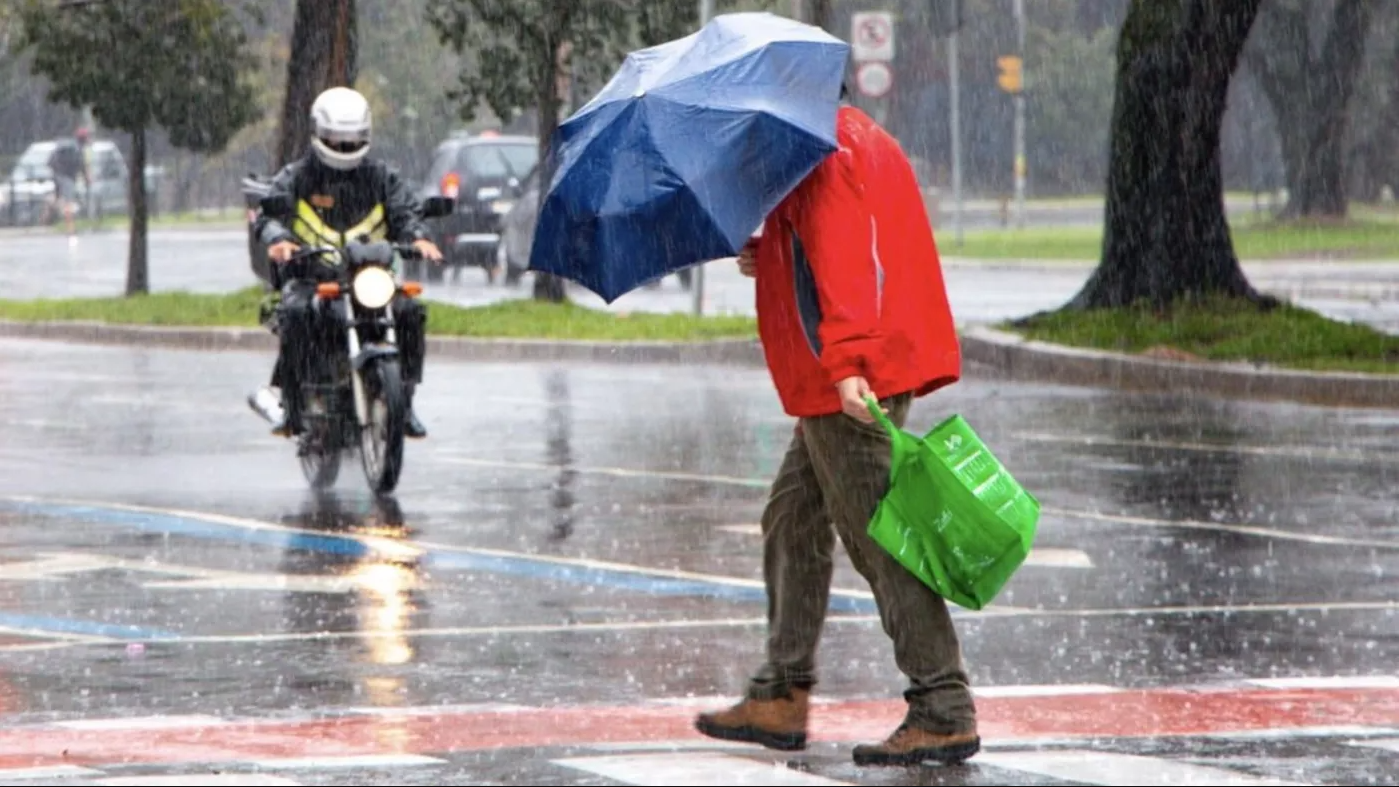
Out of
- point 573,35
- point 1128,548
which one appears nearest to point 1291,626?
point 1128,548

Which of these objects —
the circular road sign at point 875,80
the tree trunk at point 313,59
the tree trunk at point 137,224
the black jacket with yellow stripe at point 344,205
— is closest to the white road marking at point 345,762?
the black jacket with yellow stripe at point 344,205

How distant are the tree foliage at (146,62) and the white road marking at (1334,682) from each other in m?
22.2

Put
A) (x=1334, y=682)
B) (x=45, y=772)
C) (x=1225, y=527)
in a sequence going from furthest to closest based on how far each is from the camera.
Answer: (x=1225, y=527) < (x=1334, y=682) < (x=45, y=772)

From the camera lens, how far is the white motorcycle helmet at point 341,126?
13656mm

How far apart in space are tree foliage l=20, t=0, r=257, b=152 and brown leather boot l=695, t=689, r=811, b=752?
23135 millimetres

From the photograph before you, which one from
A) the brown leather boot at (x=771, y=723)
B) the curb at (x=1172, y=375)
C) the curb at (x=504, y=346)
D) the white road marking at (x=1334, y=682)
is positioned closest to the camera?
the brown leather boot at (x=771, y=723)

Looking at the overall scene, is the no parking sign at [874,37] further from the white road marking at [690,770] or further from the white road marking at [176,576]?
the white road marking at [690,770]

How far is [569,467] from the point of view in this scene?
14.8 m

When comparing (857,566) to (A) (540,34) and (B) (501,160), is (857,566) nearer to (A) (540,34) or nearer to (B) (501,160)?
(A) (540,34)

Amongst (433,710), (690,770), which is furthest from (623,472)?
(690,770)

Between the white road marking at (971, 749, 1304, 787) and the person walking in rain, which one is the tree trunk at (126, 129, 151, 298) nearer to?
the person walking in rain

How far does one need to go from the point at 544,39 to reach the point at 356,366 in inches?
535

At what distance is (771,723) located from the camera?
6848 millimetres

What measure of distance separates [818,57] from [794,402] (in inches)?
31.0
